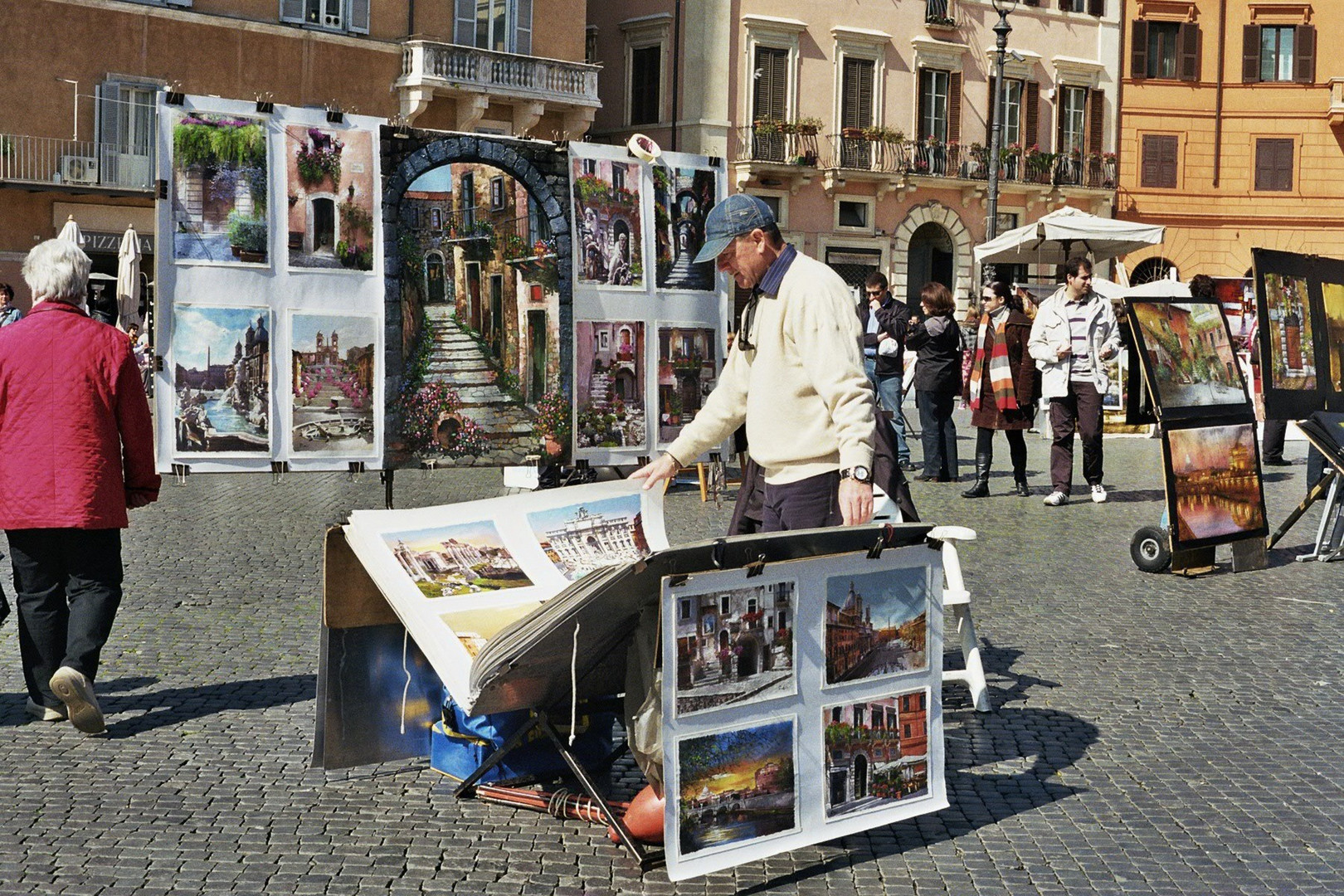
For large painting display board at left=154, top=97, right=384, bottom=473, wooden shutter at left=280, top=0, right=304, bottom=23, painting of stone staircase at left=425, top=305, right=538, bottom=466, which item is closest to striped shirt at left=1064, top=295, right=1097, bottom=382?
painting of stone staircase at left=425, top=305, right=538, bottom=466

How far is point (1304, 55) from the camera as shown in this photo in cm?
4312

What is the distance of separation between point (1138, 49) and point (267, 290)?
126 feet

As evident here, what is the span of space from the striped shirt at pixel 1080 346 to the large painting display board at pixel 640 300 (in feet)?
12.6

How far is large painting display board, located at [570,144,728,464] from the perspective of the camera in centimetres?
922

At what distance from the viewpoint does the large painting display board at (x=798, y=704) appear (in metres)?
4.14

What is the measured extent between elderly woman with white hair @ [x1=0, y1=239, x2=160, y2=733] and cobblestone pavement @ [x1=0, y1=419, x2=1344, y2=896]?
317 millimetres

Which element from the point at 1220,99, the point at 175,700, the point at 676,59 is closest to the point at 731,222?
the point at 175,700

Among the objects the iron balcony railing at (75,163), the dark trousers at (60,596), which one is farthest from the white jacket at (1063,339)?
the iron balcony railing at (75,163)

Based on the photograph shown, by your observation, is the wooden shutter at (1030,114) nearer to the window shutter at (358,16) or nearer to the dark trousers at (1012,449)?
the window shutter at (358,16)

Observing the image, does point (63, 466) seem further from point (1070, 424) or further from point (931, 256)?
point (931, 256)

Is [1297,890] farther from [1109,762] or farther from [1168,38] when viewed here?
[1168,38]

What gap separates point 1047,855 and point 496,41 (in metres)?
Result: 29.0

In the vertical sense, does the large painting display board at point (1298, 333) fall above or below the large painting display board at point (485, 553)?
above

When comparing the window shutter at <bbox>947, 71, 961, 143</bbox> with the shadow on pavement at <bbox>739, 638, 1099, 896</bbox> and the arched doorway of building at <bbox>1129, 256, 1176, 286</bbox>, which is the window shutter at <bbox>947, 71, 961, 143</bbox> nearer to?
the arched doorway of building at <bbox>1129, 256, 1176, 286</bbox>
